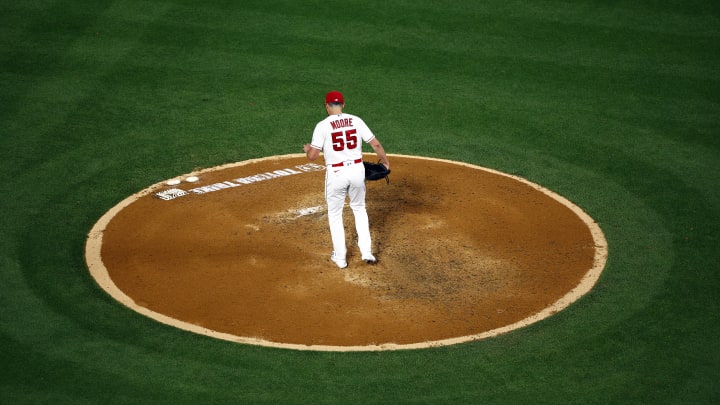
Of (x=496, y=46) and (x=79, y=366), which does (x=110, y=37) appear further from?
(x=79, y=366)

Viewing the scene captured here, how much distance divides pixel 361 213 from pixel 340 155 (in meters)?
0.75

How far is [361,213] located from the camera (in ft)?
35.3

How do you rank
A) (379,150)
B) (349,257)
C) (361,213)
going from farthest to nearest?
(349,257)
(361,213)
(379,150)

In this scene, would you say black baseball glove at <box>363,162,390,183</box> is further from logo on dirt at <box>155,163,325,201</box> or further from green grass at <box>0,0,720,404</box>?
logo on dirt at <box>155,163,325,201</box>

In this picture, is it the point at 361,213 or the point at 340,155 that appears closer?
the point at 340,155

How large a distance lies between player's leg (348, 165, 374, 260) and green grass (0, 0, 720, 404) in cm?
200

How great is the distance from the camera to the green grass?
8.67 metres

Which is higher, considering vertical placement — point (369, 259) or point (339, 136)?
point (339, 136)

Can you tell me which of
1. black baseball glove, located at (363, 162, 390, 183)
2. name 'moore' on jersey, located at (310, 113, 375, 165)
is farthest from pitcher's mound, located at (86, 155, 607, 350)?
name 'moore' on jersey, located at (310, 113, 375, 165)

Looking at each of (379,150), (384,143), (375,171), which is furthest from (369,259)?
(384,143)

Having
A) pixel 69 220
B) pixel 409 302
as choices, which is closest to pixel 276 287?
pixel 409 302

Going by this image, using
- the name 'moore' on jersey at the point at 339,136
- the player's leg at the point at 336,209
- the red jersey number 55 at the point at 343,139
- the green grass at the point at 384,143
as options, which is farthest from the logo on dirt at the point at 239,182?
the red jersey number 55 at the point at 343,139

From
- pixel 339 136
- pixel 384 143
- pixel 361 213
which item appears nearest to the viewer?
pixel 339 136

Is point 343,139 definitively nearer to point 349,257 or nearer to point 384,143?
point 349,257
